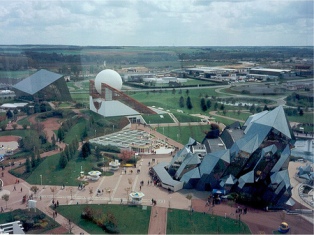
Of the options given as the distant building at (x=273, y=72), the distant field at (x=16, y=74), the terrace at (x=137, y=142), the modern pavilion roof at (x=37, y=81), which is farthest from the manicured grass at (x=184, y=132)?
the distant field at (x=16, y=74)

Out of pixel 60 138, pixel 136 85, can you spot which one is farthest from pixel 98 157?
pixel 136 85

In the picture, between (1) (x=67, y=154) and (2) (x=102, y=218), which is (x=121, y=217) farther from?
(1) (x=67, y=154)

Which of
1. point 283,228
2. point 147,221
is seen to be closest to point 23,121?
point 147,221

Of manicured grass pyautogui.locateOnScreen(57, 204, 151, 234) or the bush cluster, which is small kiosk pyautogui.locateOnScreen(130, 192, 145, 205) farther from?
the bush cluster

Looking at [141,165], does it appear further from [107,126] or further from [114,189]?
[107,126]

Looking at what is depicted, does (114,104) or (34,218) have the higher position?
(114,104)

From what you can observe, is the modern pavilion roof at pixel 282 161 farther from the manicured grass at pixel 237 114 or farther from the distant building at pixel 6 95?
the distant building at pixel 6 95

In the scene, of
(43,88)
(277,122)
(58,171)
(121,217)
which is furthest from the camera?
(43,88)

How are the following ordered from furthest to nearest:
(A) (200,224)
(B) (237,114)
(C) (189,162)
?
(B) (237,114) < (C) (189,162) < (A) (200,224)
